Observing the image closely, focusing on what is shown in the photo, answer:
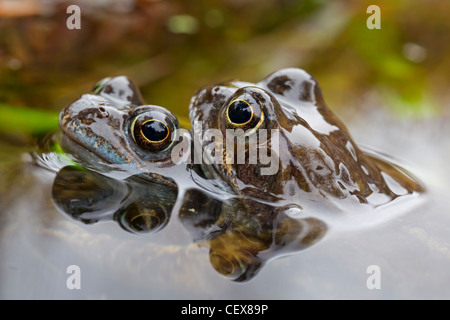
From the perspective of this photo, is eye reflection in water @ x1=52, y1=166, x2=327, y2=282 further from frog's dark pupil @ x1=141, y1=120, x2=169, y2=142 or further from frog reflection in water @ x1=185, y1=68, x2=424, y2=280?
frog's dark pupil @ x1=141, y1=120, x2=169, y2=142

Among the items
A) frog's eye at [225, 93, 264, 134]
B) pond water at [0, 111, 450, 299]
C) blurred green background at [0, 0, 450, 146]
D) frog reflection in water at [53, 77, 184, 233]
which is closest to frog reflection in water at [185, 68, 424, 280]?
frog's eye at [225, 93, 264, 134]

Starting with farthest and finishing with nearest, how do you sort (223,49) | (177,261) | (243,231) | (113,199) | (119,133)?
(223,49), (119,133), (113,199), (243,231), (177,261)

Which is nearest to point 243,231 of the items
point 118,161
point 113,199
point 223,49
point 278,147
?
point 278,147

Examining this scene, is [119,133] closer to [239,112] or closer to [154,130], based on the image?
[154,130]

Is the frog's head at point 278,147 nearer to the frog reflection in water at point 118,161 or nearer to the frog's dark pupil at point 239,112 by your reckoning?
the frog's dark pupil at point 239,112

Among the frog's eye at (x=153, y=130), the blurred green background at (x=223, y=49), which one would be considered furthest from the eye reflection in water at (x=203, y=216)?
the blurred green background at (x=223, y=49)

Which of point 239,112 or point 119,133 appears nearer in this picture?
point 239,112

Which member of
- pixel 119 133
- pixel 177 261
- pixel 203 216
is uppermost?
pixel 119 133
